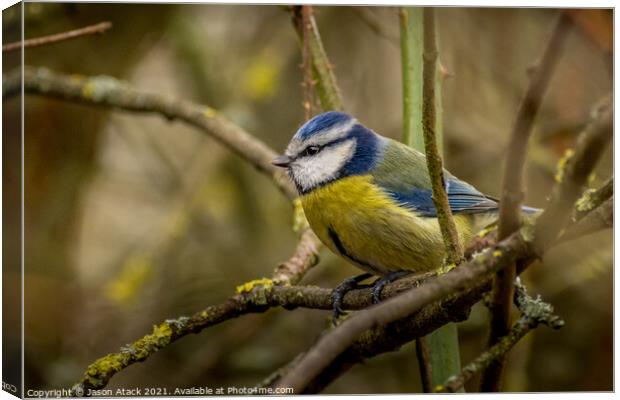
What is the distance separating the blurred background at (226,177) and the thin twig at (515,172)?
619mm

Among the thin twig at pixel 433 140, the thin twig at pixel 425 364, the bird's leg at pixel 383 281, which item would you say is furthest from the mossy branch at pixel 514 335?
the thin twig at pixel 425 364

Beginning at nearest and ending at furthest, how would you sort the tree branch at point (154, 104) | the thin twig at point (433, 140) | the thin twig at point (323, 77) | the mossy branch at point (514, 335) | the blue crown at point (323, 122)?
the thin twig at point (433, 140) → the mossy branch at point (514, 335) → the blue crown at point (323, 122) → the thin twig at point (323, 77) → the tree branch at point (154, 104)

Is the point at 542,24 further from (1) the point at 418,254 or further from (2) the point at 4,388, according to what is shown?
(2) the point at 4,388

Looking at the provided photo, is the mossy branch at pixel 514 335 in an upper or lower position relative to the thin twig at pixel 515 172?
lower

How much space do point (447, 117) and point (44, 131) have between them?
1099mm

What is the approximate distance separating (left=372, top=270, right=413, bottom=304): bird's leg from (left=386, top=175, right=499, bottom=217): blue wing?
0.13 meters

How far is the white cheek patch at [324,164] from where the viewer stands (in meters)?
1.71

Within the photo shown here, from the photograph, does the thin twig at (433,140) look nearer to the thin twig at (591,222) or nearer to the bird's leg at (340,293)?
the thin twig at (591,222)

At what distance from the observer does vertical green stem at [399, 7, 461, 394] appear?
5.24 ft

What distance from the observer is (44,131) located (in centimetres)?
214

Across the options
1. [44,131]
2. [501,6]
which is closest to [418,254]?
[501,6]

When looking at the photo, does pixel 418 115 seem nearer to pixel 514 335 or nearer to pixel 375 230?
pixel 375 230

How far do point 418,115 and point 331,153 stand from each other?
0.21m

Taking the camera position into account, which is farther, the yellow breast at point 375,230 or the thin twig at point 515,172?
the yellow breast at point 375,230
